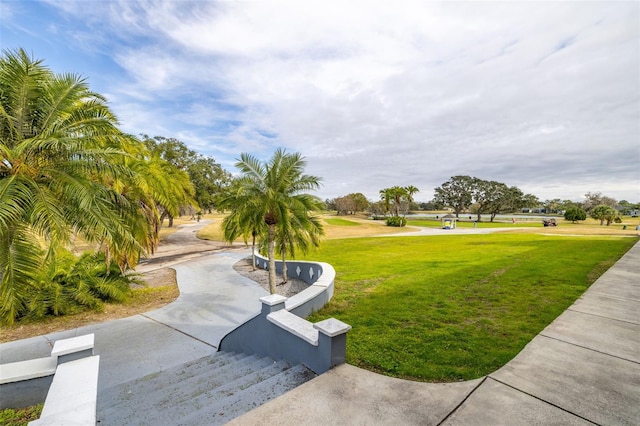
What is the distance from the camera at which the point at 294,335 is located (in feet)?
15.0

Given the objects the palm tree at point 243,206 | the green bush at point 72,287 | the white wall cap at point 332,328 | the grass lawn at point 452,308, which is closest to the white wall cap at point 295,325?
the white wall cap at point 332,328

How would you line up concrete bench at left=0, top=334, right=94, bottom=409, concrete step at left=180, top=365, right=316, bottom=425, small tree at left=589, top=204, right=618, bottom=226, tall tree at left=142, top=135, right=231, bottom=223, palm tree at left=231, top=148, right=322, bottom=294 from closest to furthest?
concrete step at left=180, top=365, right=316, bottom=425
concrete bench at left=0, top=334, right=94, bottom=409
palm tree at left=231, top=148, right=322, bottom=294
tall tree at left=142, top=135, right=231, bottom=223
small tree at left=589, top=204, right=618, bottom=226

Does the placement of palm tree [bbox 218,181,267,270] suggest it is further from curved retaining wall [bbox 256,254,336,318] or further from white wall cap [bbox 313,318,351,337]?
white wall cap [bbox 313,318,351,337]

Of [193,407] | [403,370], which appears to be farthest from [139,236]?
[403,370]

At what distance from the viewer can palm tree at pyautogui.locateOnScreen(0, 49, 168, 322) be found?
4.70 m

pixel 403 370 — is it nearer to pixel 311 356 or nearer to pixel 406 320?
pixel 311 356

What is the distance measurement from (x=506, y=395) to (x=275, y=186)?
6.71 m

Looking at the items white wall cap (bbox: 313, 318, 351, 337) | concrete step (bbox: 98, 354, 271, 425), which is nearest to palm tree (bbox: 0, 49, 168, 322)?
concrete step (bbox: 98, 354, 271, 425)

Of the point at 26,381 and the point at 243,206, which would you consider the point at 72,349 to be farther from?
the point at 243,206

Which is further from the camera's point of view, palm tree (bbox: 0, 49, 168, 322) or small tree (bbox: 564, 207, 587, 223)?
small tree (bbox: 564, 207, 587, 223)

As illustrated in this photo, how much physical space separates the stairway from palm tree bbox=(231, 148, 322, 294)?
11.8 feet

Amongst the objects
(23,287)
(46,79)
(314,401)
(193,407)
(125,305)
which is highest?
(46,79)

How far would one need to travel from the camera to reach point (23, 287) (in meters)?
4.96

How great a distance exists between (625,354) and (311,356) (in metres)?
4.62
